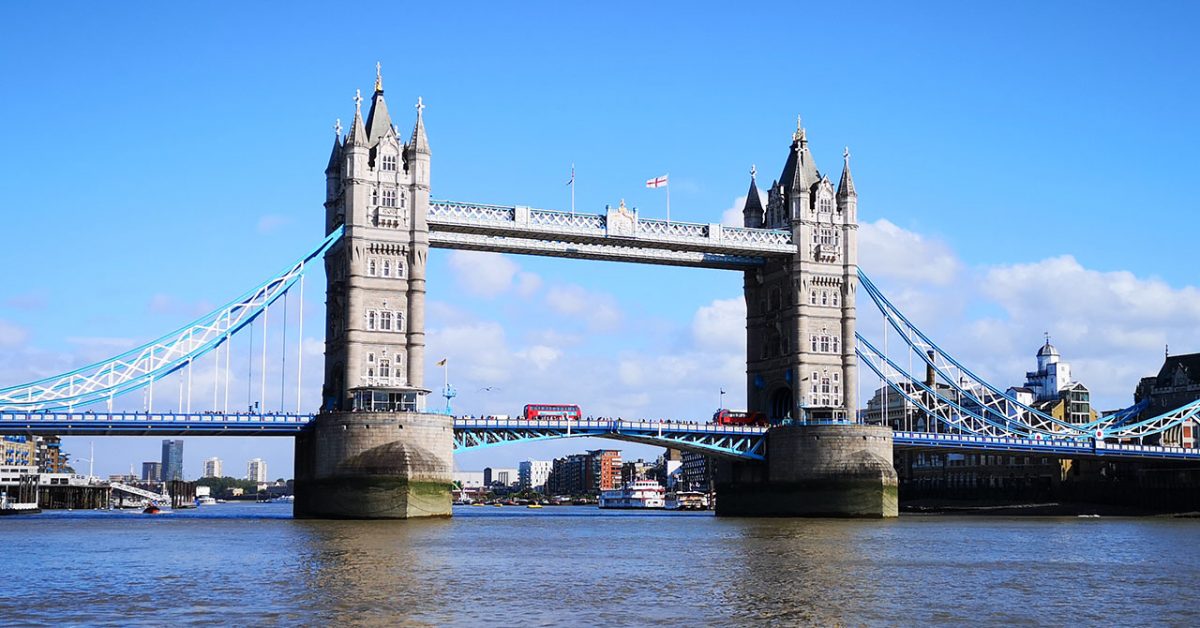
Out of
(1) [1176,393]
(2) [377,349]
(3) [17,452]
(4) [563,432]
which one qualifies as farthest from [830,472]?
(3) [17,452]

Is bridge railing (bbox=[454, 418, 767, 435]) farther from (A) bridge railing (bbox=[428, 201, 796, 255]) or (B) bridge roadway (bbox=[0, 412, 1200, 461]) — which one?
(A) bridge railing (bbox=[428, 201, 796, 255])

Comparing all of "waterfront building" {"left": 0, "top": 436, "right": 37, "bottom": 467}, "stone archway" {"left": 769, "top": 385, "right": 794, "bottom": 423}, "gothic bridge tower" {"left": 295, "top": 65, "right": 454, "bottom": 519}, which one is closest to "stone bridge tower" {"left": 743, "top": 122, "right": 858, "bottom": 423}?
"stone archway" {"left": 769, "top": 385, "right": 794, "bottom": 423}

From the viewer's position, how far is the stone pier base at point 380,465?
92.1m

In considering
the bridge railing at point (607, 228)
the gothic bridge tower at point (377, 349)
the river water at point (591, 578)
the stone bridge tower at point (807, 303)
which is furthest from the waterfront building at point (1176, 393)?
the gothic bridge tower at point (377, 349)

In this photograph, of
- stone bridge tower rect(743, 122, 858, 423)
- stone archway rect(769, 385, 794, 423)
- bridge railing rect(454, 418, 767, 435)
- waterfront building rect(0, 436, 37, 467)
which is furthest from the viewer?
waterfront building rect(0, 436, 37, 467)

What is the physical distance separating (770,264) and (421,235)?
32399 mm

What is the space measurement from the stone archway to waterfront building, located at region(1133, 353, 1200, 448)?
4731 centimetres

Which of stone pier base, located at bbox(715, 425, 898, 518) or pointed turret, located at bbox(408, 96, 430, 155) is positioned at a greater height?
pointed turret, located at bbox(408, 96, 430, 155)

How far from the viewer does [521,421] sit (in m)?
104

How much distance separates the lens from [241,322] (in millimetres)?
99125

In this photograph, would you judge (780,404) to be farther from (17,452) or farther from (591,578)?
(17,452)

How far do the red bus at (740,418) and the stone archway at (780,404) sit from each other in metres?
0.94

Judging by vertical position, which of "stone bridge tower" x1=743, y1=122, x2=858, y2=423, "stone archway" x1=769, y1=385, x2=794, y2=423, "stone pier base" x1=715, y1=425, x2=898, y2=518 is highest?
"stone bridge tower" x1=743, y1=122, x2=858, y2=423

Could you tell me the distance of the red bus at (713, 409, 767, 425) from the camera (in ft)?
385
